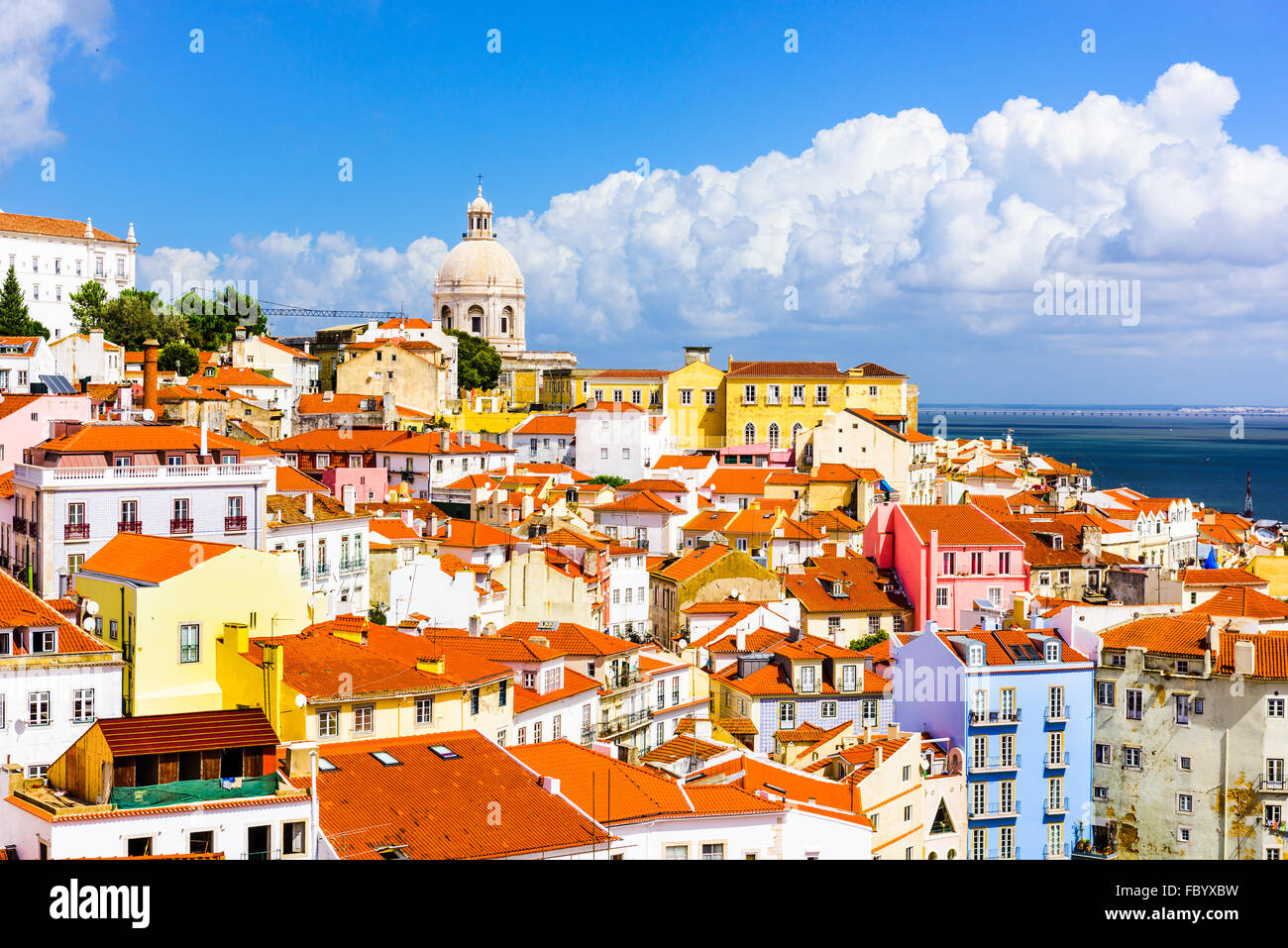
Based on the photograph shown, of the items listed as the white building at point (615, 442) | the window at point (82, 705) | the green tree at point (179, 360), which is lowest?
the window at point (82, 705)

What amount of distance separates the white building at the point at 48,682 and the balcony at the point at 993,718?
52.8 feet

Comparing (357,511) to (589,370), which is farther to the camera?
(589,370)

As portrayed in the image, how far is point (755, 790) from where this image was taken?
20.0m

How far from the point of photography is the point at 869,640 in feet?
121

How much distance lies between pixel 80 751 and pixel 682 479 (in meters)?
38.2

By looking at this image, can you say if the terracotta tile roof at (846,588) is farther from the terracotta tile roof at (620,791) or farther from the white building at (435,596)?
the terracotta tile roof at (620,791)

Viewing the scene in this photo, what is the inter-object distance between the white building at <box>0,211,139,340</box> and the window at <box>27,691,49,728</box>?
4974 centimetres

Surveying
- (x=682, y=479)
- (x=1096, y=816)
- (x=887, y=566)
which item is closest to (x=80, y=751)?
(x=1096, y=816)

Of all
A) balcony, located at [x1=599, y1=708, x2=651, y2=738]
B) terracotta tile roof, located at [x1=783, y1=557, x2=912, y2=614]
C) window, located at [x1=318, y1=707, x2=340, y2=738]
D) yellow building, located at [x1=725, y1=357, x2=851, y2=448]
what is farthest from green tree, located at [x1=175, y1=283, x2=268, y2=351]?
window, located at [x1=318, y1=707, x2=340, y2=738]

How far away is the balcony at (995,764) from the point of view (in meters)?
26.9

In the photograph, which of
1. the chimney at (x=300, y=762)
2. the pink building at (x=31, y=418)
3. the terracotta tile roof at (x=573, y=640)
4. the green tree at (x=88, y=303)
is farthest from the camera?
the green tree at (x=88, y=303)

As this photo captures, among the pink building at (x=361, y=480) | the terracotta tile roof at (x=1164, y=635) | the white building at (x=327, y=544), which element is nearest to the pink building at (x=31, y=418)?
the white building at (x=327, y=544)

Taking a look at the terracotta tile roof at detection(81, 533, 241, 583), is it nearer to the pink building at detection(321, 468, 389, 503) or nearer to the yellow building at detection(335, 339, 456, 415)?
the pink building at detection(321, 468, 389, 503)

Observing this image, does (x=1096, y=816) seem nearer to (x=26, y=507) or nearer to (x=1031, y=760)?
(x=1031, y=760)
